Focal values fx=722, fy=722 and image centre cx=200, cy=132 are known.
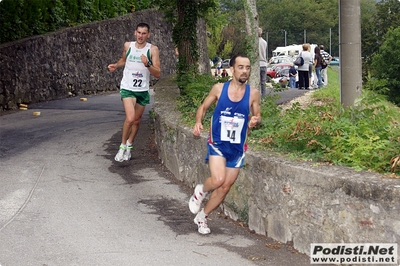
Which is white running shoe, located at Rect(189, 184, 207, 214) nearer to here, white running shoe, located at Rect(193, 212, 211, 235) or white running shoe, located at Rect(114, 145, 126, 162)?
white running shoe, located at Rect(193, 212, 211, 235)

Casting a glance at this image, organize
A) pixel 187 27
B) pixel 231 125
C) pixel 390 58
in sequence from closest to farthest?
pixel 231 125 → pixel 187 27 → pixel 390 58

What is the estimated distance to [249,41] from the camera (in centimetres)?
1148

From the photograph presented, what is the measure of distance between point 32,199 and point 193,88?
4.35 m

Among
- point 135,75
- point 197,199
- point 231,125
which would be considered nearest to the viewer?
point 231,125

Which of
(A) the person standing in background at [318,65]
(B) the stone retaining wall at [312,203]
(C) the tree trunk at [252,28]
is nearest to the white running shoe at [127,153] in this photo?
(C) the tree trunk at [252,28]

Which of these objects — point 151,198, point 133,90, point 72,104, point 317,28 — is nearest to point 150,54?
point 133,90

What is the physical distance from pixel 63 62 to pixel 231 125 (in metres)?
17.7

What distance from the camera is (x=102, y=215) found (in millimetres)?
8398

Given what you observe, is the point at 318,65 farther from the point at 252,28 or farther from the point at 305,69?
the point at 252,28

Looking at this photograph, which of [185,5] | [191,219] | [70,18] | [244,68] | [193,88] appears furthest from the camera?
[70,18]

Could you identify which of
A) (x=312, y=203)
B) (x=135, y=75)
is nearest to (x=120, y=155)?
(x=135, y=75)

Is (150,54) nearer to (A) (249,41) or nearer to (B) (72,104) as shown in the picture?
(A) (249,41)

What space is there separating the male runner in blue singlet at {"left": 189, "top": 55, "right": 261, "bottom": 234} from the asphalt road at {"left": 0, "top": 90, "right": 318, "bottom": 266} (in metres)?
0.68

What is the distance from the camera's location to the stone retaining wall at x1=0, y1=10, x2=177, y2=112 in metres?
20.5
